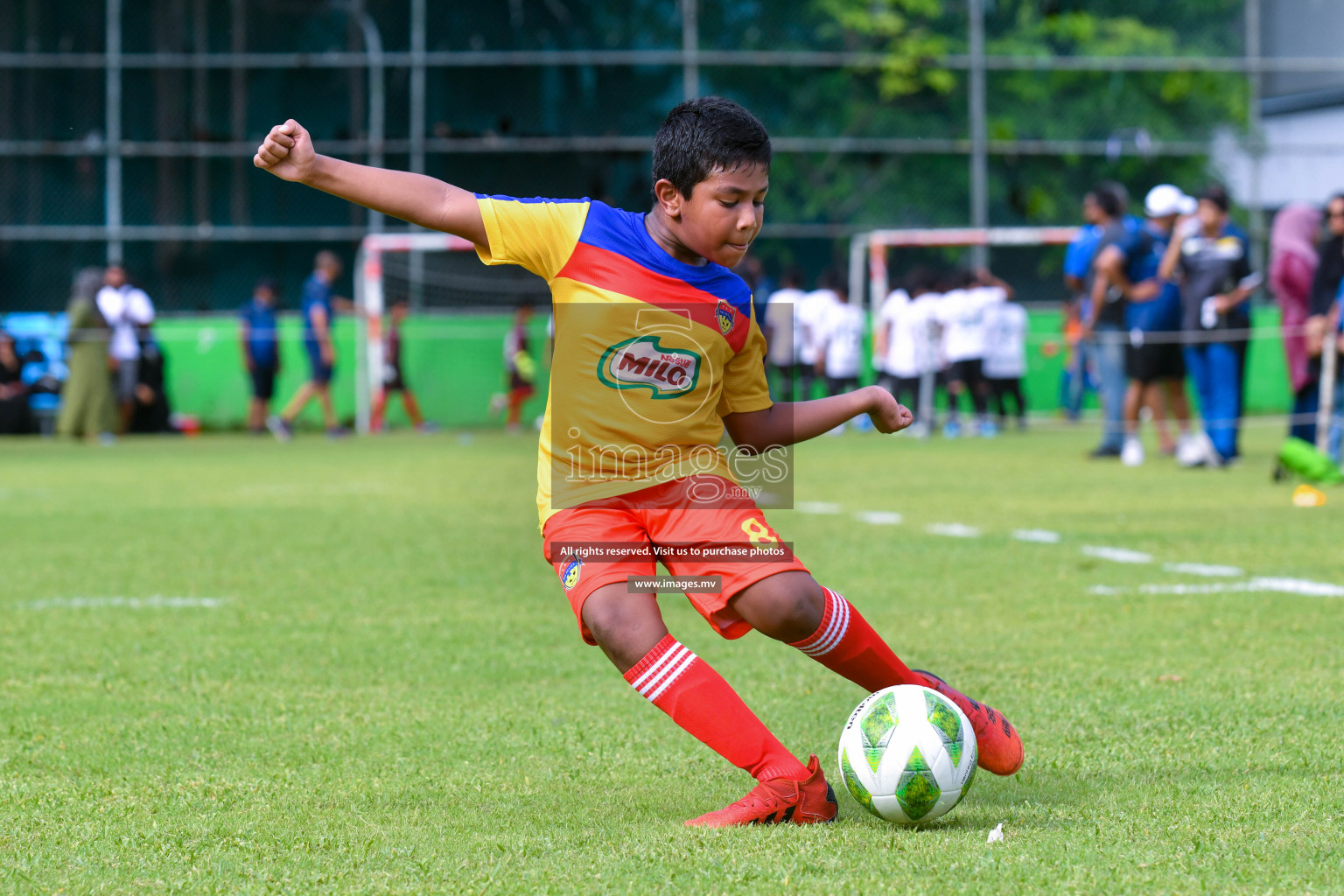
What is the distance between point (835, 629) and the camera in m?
3.42

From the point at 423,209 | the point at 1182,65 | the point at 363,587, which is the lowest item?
the point at 363,587

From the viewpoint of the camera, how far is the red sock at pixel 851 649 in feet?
11.2

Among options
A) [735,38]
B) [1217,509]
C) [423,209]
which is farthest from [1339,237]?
[735,38]

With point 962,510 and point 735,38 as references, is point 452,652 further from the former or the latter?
point 735,38

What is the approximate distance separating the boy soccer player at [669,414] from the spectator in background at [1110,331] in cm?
1088

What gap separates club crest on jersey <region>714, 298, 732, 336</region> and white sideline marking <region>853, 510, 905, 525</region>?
607cm

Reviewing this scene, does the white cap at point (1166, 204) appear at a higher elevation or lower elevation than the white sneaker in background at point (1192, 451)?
higher

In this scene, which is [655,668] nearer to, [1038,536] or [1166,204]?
[1038,536]

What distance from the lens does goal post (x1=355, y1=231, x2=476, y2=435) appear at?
21484 millimetres

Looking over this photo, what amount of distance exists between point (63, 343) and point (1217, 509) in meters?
15.4

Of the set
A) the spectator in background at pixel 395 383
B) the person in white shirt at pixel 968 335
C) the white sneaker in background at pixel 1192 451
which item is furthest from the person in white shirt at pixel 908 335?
the spectator in background at pixel 395 383

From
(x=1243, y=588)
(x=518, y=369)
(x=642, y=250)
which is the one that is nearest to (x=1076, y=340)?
(x=518, y=369)

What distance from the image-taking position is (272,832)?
3.20m

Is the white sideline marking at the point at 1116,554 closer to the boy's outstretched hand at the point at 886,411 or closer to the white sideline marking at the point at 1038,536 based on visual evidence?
the white sideline marking at the point at 1038,536
